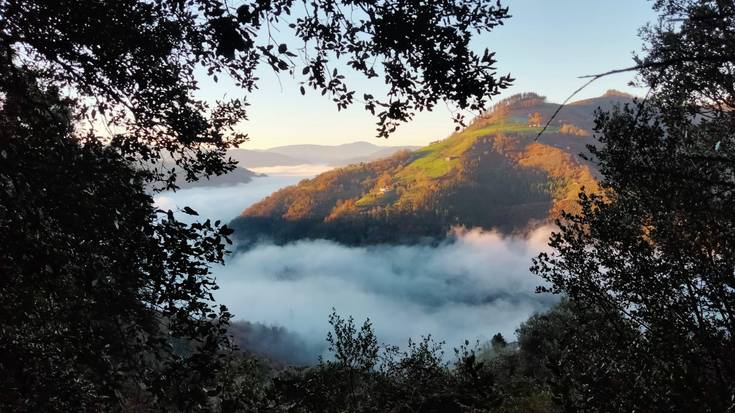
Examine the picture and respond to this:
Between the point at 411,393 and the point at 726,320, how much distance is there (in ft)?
17.2

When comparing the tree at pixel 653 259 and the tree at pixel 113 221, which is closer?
the tree at pixel 113 221

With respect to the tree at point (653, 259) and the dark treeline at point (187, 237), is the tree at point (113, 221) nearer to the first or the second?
the dark treeline at point (187, 237)

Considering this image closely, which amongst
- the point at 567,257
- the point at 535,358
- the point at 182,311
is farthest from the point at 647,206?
the point at 535,358

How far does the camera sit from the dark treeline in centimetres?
425

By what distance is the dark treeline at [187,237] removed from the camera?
13.9 ft

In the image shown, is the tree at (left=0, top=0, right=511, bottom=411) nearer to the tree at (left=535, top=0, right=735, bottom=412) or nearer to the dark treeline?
the dark treeline

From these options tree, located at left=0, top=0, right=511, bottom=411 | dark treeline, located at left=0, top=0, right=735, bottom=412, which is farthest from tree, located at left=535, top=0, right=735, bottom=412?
tree, located at left=0, top=0, right=511, bottom=411

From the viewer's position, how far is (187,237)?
4.77 metres

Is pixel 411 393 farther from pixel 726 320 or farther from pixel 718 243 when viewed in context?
pixel 718 243

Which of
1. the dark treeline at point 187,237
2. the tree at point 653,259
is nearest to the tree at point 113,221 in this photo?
the dark treeline at point 187,237

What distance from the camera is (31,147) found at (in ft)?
15.3

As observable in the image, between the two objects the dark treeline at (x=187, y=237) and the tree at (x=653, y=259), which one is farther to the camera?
the tree at (x=653, y=259)

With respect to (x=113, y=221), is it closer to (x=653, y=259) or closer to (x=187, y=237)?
(x=187, y=237)

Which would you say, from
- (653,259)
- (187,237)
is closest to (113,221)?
(187,237)
